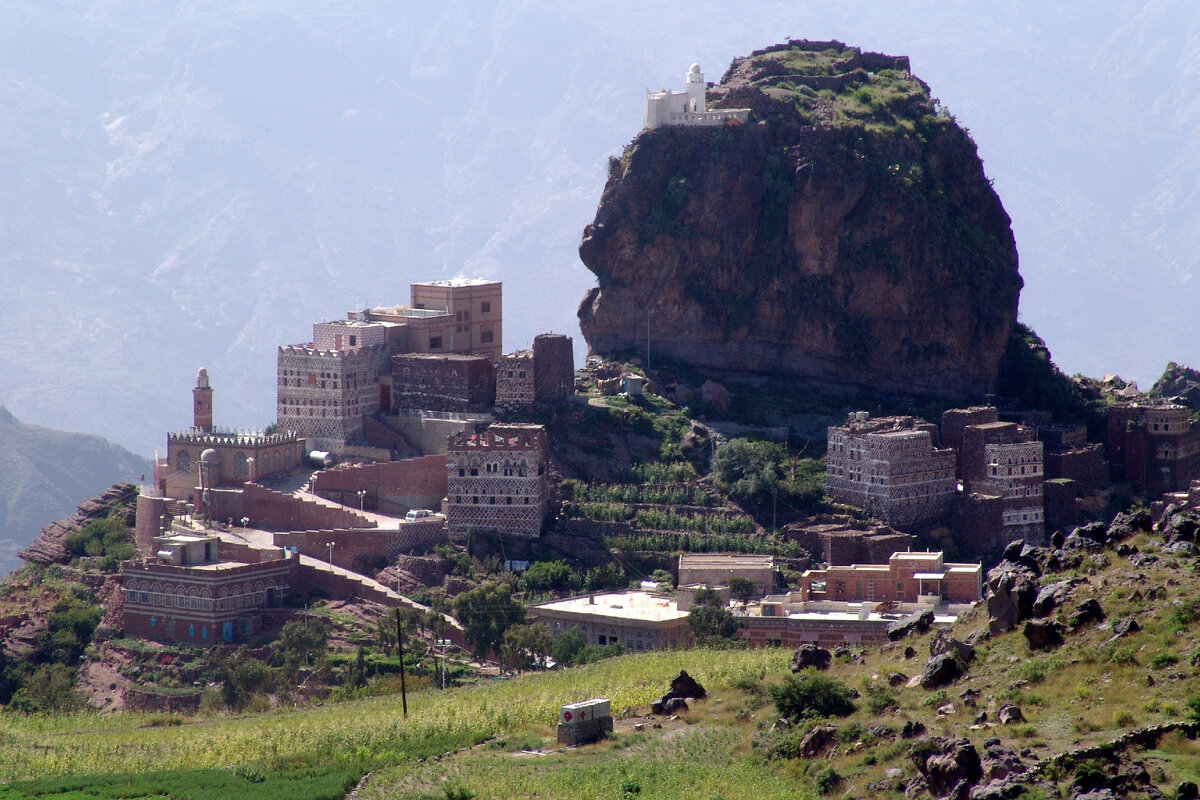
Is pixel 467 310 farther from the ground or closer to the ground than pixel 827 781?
farther from the ground

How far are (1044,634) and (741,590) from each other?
98.0 ft

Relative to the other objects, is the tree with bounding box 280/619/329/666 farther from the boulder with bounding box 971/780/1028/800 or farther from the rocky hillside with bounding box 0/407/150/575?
the rocky hillside with bounding box 0/407/150/575

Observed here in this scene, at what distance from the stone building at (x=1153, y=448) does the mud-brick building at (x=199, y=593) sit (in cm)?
3424

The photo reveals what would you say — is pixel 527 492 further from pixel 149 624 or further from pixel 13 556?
pixel 13 556

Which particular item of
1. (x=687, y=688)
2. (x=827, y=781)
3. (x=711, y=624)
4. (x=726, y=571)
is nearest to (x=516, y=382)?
(x=726, y=571)

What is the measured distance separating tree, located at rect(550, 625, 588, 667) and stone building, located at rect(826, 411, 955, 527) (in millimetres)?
15548

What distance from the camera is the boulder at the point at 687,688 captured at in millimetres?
55969

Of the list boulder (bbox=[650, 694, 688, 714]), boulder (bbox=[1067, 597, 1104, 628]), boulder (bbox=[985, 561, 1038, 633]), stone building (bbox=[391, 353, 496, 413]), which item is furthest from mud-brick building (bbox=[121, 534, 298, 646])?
boulder (bbox=[1067, 597, 1104, 628])

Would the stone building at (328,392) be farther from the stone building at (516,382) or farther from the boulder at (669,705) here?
the boulder at (669,705)

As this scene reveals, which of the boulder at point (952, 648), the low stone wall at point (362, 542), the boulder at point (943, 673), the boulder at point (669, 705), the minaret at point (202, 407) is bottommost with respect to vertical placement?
the boulder at point (669, 705)

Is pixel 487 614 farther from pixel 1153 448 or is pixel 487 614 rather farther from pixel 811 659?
pixel 1153 448

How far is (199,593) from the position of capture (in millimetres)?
79125

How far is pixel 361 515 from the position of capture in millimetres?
84188

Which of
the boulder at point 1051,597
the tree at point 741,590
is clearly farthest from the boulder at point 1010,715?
the tree at point 741,590
